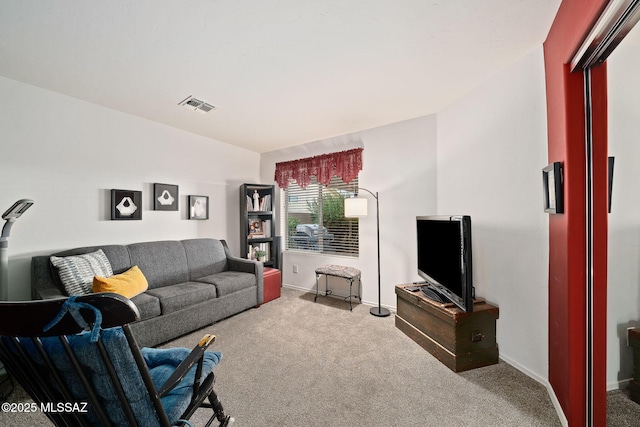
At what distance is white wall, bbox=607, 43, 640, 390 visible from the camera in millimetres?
1327

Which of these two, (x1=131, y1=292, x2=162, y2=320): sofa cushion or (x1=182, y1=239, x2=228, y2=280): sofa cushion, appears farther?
(x1=182, y1=239, x2=228, y2=280): sofa cushion

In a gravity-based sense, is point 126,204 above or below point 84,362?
above

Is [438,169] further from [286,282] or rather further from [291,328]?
[286,282]

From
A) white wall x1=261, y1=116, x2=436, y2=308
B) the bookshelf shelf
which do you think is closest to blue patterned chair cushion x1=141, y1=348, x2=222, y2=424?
white wall x1=261, y1=116, x2=436, y2=308

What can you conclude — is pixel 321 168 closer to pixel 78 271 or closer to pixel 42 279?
pixel 78 271

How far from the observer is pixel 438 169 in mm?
2957

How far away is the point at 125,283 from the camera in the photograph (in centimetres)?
228

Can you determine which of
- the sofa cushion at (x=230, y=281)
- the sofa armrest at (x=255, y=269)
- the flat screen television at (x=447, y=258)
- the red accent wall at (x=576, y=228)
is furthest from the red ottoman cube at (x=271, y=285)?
the red accent wall at (x=576, y=228)

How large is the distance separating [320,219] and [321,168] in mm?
841

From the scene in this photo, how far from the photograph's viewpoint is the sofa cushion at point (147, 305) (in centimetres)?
222

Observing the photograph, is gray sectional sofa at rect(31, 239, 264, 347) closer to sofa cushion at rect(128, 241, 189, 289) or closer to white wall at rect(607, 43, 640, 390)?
sofa cushion at rect(128, 241, 189, 289)

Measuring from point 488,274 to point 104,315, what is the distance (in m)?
2.68

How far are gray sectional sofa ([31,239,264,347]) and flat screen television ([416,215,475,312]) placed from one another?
2.14 meters

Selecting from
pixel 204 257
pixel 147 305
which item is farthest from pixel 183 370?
pixel 204 257
